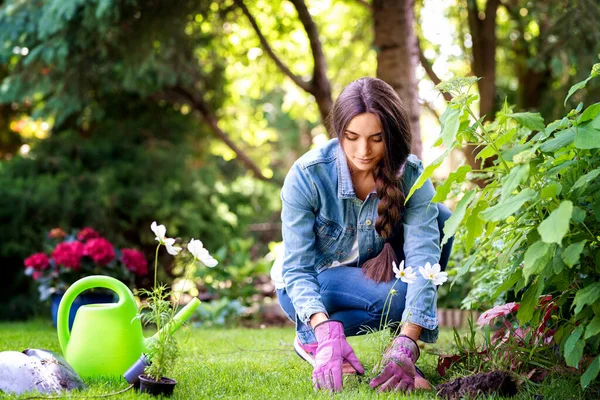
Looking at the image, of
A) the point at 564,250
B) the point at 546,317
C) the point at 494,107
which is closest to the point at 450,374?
the point at 546,317

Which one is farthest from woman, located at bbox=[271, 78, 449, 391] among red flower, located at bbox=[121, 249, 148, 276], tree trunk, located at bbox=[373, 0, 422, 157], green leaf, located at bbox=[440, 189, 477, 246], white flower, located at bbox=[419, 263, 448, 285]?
red flower, located at bbox=[121, 249, 148, 276]

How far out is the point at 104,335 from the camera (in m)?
2.38

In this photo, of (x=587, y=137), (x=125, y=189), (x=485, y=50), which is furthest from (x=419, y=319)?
(x=485, y=50)

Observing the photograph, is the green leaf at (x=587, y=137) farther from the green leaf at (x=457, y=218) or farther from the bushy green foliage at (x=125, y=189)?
the bushy green foliage at (x=125, y=189)

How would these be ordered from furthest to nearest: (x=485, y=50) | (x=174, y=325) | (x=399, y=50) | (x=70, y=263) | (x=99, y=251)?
1. (x=485, y=50)
2. (x=399, y=50)
3. (x=99, y=251)
4. (x=70, y=263)
5. (x=174, y=325)

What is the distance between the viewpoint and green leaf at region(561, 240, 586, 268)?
1.82 metres

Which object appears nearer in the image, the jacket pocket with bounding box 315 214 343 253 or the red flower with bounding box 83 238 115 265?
the jacket pocket with bounding box 315 214 343 253

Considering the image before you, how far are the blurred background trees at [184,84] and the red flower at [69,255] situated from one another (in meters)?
0.94

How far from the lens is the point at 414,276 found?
2416mm

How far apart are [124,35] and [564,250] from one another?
13.5ft

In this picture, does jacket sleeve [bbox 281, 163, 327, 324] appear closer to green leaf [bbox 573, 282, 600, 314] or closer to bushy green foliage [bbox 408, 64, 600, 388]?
bushy green foliage [bbox 408, 64, 600, 388]

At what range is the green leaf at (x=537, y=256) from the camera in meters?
1.80

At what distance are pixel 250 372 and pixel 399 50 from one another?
2.96 m

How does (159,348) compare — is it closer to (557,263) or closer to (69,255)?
(557,263)
